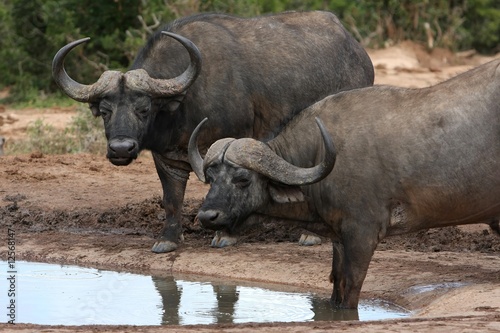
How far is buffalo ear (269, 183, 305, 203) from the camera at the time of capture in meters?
7.89

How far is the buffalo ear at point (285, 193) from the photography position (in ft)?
25.9

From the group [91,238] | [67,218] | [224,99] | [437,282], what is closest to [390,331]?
[437,282]

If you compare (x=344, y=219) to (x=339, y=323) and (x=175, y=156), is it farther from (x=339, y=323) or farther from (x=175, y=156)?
(x=175, y=156)

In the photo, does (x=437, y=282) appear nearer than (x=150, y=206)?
Yes

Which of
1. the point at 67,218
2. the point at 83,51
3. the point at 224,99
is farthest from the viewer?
the point at 83,51

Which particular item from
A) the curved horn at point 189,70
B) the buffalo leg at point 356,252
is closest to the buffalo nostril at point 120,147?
the curved horn at point 189,70

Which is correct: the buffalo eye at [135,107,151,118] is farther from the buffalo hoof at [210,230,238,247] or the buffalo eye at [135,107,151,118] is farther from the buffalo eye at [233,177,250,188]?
the buffalo eye at [233,177,250,188]

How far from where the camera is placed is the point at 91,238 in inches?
419

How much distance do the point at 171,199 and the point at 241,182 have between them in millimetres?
2544

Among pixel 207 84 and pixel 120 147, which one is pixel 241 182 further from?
pixel 207 84

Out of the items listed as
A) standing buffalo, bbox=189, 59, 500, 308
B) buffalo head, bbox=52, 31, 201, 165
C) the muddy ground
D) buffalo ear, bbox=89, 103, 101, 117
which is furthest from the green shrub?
standing buffalo, bbox=189, 59, 500, 308

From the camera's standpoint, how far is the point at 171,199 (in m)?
10.2

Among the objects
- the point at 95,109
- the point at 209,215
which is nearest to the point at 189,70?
the point at 95,109

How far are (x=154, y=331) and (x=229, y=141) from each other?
1899 millimetres
